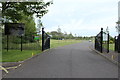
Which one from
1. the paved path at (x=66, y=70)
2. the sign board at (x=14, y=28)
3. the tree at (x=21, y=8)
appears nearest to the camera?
the paved path at (x=66, y=70)

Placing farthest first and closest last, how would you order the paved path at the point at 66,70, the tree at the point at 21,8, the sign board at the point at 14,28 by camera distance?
the sign board at the point at 14,28 → the tree at the point at 21,8 → the paved path at the point at 66,70

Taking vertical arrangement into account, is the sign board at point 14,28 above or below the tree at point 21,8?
below

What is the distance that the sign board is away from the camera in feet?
55.5

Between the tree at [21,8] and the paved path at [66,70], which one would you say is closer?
the paved path at [66,70]

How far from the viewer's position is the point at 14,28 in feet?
56.4

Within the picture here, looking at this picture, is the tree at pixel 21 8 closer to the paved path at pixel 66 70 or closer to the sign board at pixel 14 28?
the sign board at pixel 14 28

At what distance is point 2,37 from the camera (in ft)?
65.5

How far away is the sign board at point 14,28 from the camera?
1690 cm

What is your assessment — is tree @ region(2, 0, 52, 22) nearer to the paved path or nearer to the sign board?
the sign board

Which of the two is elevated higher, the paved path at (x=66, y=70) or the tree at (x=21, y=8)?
the tree at (x=21, y=8)

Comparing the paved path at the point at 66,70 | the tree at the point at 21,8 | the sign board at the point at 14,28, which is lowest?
the paved path at the point at 66,70

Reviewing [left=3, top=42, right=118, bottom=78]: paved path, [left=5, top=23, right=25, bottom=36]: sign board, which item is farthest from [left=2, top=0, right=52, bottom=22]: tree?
[left=3, top=42, right=118, bottom=78]: paved path

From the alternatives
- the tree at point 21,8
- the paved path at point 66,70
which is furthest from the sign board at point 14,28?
the paved path at point 66,70

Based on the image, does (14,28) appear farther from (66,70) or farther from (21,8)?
(66,70)
